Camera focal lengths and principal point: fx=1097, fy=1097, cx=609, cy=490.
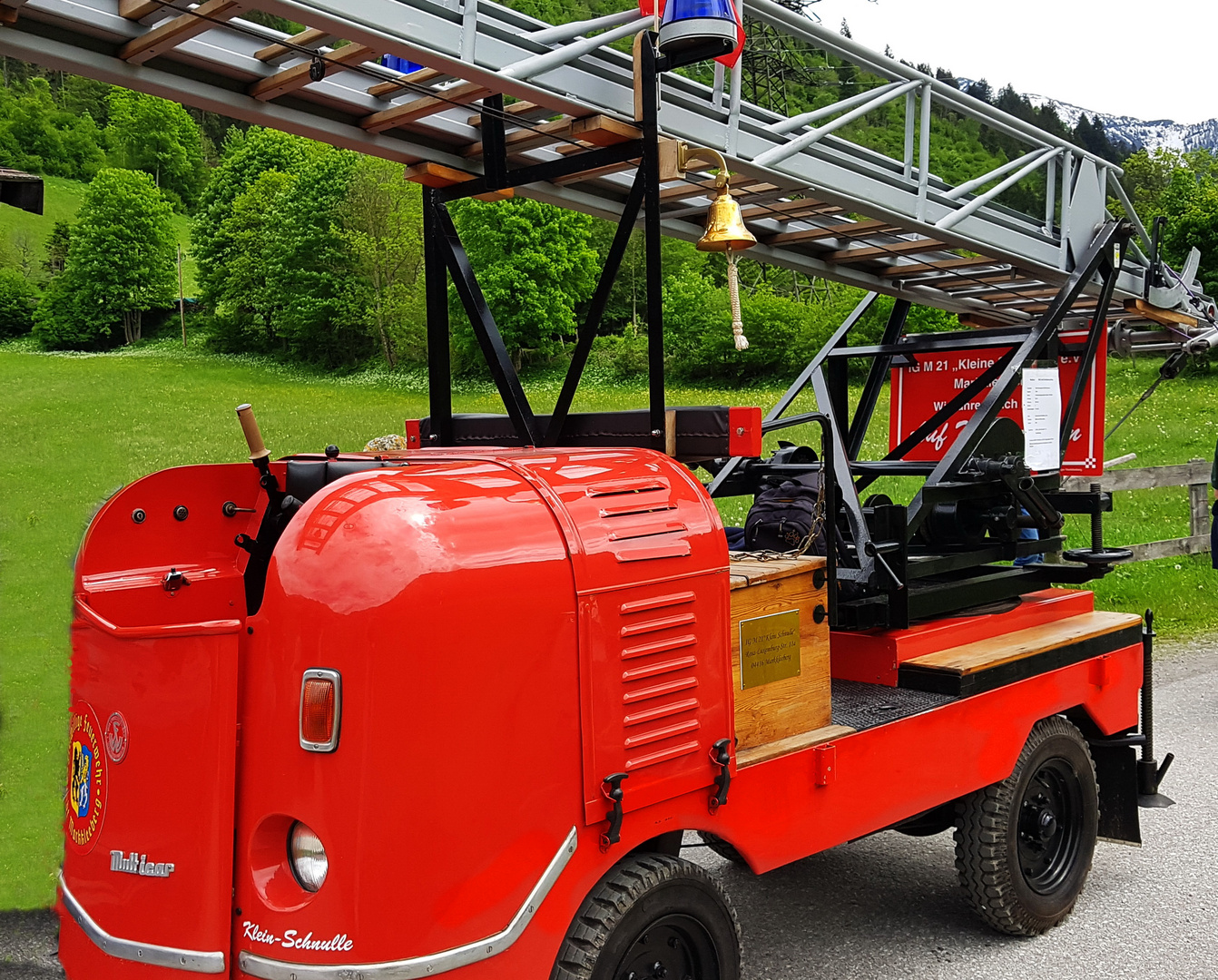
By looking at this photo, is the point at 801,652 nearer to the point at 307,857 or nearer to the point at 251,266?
the point at 307,857

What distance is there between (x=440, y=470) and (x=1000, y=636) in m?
3.35

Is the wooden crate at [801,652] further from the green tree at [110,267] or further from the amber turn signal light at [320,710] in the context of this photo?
the green tree at [110,267]

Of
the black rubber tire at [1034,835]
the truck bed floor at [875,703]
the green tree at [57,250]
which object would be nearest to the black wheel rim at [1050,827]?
the black rubber tire at [1034,835]

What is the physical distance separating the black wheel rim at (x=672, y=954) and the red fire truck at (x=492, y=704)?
0.01 m

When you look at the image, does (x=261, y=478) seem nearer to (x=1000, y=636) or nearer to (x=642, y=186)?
(x=642, y=186)

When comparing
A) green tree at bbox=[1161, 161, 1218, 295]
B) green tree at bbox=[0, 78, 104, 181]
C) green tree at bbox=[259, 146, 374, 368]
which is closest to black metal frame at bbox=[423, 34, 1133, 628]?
green tree at bbox=[1161, 161, 1218, 295]

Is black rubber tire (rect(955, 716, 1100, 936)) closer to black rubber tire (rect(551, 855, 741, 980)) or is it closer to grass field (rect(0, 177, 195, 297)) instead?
black rubber tire (rect(551, 855, 741, 980))

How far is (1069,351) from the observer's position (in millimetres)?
6512

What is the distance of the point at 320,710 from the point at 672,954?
53.8 inches

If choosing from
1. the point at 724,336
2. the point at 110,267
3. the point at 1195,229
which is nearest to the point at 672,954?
the point at 724,336

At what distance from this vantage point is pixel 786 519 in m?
4.51

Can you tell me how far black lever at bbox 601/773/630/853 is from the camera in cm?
296

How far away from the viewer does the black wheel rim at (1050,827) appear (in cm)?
492

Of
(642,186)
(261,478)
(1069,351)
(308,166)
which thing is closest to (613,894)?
(261,478)
